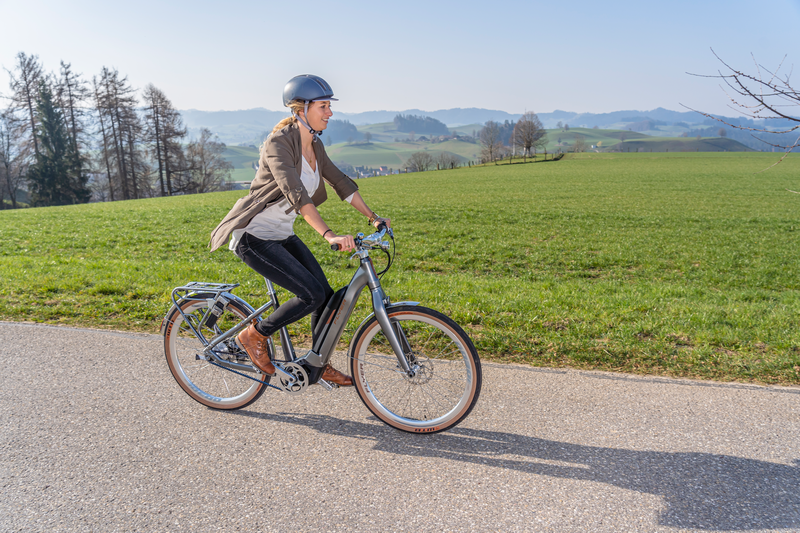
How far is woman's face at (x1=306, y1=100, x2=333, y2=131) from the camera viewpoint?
3.30 metres

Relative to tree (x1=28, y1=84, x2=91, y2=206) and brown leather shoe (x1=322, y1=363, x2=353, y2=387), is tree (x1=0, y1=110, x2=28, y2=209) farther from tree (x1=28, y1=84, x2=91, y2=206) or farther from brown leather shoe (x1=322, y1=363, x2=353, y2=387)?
brown leather shoe (x1=322, y1=363, x2=353, y2=387)

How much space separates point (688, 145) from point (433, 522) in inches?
8402

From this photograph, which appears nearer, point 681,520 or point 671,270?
point 681,520

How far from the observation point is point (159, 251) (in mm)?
13281

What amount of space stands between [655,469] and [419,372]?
4.84 ft

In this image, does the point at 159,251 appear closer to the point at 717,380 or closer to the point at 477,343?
the point at 477,343

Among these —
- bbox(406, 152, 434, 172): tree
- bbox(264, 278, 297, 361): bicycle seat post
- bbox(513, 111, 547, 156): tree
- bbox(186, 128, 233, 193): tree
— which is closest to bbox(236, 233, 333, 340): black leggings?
bbox(264, 278, 297, 361): bicycle seat post

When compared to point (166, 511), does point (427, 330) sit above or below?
above

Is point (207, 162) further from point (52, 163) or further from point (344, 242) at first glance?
point (344, 242)

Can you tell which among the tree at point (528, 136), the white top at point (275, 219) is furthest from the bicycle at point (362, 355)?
the tree at point (528, 136)

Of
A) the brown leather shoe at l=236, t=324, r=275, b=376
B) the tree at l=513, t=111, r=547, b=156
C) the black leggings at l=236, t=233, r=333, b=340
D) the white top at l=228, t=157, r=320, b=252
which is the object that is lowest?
the brown leather shoe at l=236, t=324, r=275, b=376

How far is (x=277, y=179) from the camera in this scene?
3162 mm

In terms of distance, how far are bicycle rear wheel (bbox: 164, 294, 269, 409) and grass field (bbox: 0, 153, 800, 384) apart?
170 cm

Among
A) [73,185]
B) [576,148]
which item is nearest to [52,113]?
[73,185]
